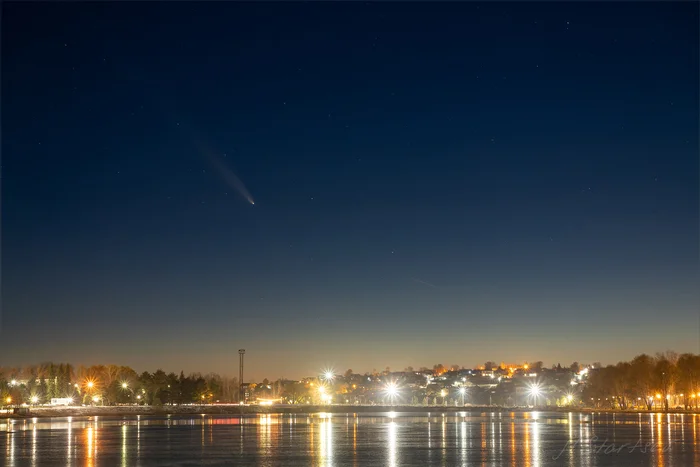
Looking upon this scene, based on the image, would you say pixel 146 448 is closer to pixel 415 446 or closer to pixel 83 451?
pixel 83 451

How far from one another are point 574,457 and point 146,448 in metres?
24.3

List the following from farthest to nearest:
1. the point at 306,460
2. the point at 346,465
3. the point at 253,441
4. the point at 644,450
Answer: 1. the point at 253,441
2. the point at 644,450
3. the point at 306,460
4. the point at 346,465

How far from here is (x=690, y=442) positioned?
49.7 m

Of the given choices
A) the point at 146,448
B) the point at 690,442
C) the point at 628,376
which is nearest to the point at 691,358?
the point at 628,376

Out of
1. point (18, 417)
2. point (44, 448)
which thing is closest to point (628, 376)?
point (18, 417)

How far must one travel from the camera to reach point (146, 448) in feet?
155

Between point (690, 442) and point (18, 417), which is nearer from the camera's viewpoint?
point (690, 442)

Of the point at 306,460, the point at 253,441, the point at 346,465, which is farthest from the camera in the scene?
the point at 253,441
